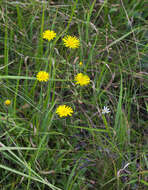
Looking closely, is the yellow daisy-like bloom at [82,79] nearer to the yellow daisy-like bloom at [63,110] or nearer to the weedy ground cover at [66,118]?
the weedy ground cover at [66,118]

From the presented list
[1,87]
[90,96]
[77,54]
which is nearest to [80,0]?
[77,54]

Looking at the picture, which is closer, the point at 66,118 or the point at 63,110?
the point at 63,110

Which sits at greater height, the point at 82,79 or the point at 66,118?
the point at 82,79

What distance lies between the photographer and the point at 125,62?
5.19 ft

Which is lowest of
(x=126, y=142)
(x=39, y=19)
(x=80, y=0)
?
(x=126, y=142)

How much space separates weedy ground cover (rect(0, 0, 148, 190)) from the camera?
1.20m

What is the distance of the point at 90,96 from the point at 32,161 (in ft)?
1.73

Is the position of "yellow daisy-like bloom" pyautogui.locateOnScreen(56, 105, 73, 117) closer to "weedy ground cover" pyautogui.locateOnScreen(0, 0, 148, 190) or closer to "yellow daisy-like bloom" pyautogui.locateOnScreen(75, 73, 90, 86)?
"weedy ground cover" pyautogui.locateOnScreen(0, 0, 148, 190)

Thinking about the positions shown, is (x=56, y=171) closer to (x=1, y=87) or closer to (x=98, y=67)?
(x=1, y=87)

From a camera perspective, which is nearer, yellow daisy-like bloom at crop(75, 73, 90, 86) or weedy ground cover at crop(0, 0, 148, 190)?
weedy ground cover at crop(0, 0, 148, 190)

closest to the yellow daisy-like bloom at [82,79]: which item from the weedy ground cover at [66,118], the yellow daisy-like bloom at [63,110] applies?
the weedy ground cover at [66,118]

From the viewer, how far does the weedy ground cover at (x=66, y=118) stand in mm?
1196

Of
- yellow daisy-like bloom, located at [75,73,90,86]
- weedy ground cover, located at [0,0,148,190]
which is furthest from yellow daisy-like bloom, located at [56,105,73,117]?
yellow daisy-like bloom, located at [75,73,90,86]

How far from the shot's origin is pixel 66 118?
140cm
